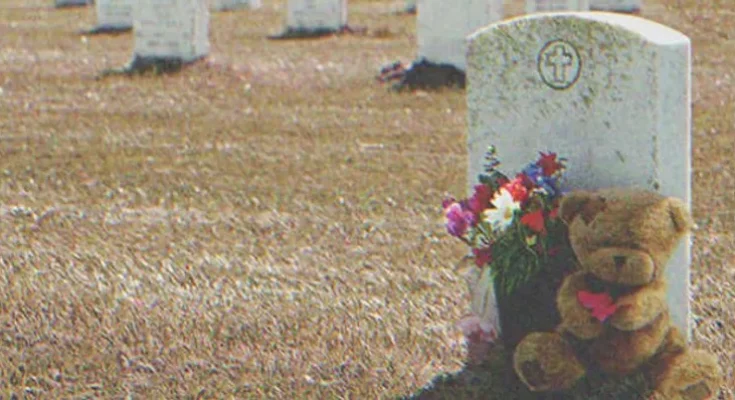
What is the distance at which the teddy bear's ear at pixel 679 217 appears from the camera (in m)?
4.88

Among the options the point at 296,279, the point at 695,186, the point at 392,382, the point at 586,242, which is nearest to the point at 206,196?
the point at 296,279

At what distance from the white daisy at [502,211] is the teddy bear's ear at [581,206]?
159 mm

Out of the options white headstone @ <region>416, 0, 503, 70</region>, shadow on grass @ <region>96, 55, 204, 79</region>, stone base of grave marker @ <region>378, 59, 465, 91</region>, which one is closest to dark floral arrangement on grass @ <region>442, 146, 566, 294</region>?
stone base of grave marker @ <region>378, 59, 465, 91</region>

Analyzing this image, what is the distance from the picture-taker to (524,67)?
5328mm

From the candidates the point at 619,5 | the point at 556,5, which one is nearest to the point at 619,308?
the point at 556,5

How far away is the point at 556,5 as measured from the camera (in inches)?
542

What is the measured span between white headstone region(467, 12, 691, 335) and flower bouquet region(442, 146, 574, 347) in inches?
5.1

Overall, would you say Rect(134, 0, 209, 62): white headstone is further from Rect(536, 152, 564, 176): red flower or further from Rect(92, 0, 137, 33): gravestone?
Rect(536, 152, 564, 176): red flower

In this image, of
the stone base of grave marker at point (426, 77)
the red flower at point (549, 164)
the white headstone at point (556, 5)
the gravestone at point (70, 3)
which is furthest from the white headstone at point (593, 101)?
the gravestone at point (70, 3)

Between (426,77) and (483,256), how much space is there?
24.8 ft

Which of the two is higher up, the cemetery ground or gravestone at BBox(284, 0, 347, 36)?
gravestone at BBox(284, 0, 347, 36)

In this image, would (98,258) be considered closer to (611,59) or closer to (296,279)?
(296,279)

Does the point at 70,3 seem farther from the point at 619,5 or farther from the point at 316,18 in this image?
the point at 619,5

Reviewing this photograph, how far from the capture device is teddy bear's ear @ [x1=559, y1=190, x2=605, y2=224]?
491 cm
